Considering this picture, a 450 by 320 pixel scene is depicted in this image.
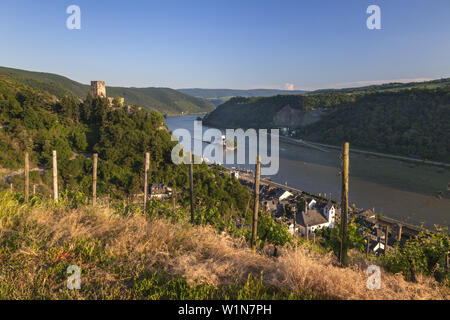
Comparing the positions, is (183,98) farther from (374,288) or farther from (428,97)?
(374,288)

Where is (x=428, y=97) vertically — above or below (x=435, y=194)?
above

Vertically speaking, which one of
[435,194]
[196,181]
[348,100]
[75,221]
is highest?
[348,100]

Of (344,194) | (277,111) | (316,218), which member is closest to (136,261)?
(344,194)

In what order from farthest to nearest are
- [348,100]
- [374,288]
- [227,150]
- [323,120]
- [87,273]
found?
[348,100]
[323,120]
[227,150]
[87,273]
[374,288]

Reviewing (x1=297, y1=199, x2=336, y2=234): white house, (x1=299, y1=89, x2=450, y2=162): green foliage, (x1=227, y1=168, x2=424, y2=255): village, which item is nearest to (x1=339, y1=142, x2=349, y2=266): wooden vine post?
(x1=227, y1=168, x2=424, y2=255): village

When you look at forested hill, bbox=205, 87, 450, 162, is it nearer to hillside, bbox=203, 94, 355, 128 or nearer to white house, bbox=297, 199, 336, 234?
hillside, bbox=203, 94, 355, 128

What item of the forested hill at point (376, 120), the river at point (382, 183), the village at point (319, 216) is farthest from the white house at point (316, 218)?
the forested hill at point (376, 120)

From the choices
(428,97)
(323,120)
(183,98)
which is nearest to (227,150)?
(323,120)
